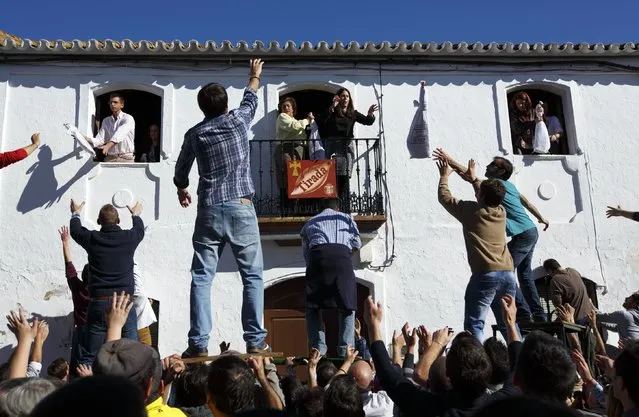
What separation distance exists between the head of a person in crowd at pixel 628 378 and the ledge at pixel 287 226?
7983 millimetres

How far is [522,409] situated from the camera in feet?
4.94

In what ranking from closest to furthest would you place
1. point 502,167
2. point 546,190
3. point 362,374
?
1. point 362,374
2. point 502,167
3. point 546,190

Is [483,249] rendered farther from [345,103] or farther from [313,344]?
[345,103]

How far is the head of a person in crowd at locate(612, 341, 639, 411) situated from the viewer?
9.47 ft

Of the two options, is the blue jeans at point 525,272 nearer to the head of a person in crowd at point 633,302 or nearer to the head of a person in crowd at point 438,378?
the head of a person in crowd at point 633,302

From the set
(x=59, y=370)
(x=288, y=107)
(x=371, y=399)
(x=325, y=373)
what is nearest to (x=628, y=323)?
(x=325, y=373)

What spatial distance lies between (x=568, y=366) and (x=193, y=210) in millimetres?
8453

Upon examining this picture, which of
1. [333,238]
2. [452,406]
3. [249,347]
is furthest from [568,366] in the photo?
[333,238]

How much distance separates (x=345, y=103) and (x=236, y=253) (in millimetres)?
6029

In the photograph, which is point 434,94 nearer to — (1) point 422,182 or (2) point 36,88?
(1) point 422,182

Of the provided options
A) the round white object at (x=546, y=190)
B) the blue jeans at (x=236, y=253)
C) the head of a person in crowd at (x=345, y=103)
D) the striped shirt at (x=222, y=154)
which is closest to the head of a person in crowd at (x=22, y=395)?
the blue jeans at (x=236, y=253)

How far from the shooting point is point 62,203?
11055mm

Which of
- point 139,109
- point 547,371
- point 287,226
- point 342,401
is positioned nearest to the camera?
point 547,371

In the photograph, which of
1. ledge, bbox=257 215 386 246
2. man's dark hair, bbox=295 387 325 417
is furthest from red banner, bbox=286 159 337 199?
man's dark hair, bbox=295 387 325 417
